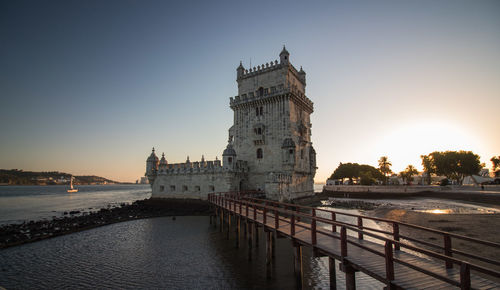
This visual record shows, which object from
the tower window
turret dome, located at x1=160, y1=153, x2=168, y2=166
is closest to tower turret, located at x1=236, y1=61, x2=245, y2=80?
the tower window

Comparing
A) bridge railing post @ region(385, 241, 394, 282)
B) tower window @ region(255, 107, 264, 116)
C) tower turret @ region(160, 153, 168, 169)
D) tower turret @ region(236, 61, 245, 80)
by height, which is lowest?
bridge railing post @ region(385, 241, 394, 282)

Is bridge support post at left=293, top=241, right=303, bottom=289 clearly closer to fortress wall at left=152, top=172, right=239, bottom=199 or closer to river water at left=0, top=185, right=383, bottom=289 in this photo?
river water at left=0, top=185, right=383, bottom=289

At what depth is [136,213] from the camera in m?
33.1

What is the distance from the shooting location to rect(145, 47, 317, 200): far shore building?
32781mm

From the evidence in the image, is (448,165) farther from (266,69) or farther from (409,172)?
(266,69)

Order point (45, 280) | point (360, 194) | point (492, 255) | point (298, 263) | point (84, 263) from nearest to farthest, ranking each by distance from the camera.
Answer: point (298, 263), point (45, 280), point (492, 255), point (84, 263), point (360, 194)

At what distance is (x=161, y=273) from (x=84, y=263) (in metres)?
5.75

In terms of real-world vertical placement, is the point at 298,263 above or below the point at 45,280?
above

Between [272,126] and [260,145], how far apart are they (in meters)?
3.24

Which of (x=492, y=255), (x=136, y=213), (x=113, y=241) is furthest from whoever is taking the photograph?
(x=136, y=213)

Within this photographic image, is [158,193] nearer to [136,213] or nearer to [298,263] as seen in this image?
[136,213]

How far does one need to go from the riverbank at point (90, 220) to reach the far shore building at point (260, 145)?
2.01m

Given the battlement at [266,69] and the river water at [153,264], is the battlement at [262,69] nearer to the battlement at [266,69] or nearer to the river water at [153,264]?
the battlement at [266,69]

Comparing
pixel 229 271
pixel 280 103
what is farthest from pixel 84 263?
pixel 280 103
